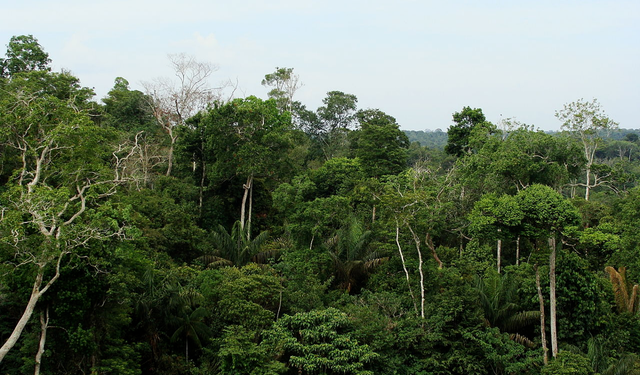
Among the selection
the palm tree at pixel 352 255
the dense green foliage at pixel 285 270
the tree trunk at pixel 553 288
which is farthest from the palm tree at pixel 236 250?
the tree trunk at pixel 553 288

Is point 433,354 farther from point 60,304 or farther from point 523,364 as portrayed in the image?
point 60,304

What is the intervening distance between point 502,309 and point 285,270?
6.46 m

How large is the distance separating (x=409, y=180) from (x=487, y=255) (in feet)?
12.1

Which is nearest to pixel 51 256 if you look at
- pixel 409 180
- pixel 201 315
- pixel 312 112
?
pixel 201 315

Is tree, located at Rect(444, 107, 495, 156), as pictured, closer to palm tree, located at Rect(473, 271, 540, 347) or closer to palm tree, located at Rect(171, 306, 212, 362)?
palm tree, located at Rect(473, 271, 540, 347)

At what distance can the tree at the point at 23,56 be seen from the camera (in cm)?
2011

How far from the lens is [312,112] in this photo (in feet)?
118

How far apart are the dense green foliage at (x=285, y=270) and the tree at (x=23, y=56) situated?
4.03m

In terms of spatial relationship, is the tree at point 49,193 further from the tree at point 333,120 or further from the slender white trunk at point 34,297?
the tree at point 333,120

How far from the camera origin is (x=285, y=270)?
47.5ft

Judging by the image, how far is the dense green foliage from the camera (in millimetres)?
8719

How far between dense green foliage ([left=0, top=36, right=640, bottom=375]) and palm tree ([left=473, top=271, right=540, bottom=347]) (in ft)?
0.18

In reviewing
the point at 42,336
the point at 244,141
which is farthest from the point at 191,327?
the point at 244,141

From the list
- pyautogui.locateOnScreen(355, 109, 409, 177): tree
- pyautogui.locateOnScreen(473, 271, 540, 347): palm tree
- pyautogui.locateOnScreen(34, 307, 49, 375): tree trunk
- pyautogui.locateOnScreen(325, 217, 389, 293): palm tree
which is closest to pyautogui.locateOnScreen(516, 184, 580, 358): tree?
pyautogui.locateOnScreen(473, 271, 540, 347): palm tree
